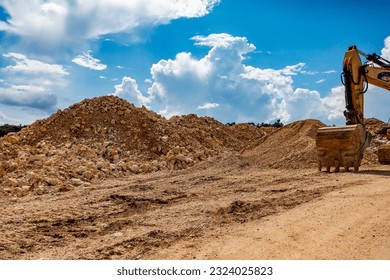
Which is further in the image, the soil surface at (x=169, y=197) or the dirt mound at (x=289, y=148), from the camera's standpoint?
the dirt mound at (x=289, y=148)

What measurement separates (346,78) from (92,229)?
920 centimetres

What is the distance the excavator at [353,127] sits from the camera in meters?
11.0

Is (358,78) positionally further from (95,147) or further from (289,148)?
(95,147)

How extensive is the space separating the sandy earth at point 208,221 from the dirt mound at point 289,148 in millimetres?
3099

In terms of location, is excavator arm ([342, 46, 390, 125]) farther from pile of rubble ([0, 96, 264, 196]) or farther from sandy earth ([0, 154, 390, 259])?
pile of rubble ([0, 96, 264, 196])

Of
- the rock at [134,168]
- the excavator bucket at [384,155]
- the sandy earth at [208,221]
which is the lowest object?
the sandy earth at [208,221]

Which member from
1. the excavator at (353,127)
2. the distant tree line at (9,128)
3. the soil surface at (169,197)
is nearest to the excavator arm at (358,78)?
the excavator at (353,127)

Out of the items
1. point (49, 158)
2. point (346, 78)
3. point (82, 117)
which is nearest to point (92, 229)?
point (49, 158)

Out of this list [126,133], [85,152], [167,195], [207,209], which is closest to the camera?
[207,209]

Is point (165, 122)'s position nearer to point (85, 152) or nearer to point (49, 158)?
point (85, 152)

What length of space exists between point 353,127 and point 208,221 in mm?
6697

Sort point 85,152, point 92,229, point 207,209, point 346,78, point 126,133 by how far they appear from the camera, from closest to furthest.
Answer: point 92,229, point 207,209, point 346,78, point 85,152, point 126,133

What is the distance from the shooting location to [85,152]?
13.6 meters

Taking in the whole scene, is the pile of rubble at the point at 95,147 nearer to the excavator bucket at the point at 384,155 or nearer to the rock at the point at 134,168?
the rock at the point at 134,168
